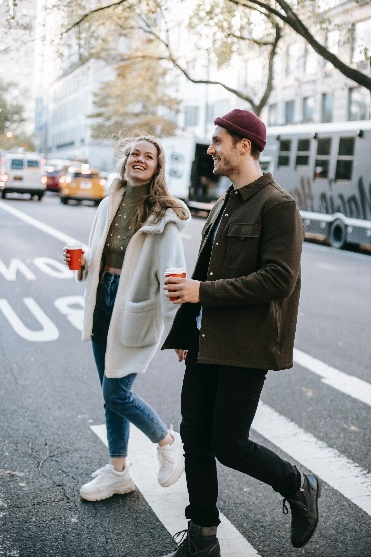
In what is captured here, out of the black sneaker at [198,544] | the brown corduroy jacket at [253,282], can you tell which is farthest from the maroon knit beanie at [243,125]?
the black sneaker at [198,544]

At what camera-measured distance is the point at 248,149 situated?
11.0 ft

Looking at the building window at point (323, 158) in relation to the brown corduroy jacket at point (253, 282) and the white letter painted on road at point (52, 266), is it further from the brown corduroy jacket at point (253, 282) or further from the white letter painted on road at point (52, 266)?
the brown corduroy jacket at point (253, 282)

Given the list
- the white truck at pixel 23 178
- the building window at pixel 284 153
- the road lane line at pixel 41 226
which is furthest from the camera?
the white truck at pixel 23 178

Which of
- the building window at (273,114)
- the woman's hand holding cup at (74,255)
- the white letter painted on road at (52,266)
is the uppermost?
the building window at (273,114)

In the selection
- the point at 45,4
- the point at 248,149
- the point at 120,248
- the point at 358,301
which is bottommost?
the point at 358,301

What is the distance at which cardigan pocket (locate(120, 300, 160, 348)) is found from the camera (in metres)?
4.02

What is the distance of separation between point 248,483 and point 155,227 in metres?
1.59

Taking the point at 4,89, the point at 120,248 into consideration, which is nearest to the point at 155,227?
the point at 120,248

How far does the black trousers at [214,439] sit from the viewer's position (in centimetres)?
332

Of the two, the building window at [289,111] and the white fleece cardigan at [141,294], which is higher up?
the building window at [289,111]

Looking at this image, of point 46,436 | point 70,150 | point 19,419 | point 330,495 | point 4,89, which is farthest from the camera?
point 70,150

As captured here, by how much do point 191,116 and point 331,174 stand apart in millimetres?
38691

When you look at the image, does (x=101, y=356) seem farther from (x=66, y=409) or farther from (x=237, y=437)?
(x=66, y=409)

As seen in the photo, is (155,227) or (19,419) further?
(19,419)
